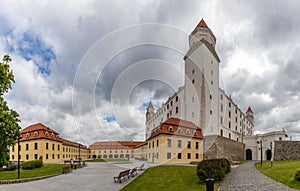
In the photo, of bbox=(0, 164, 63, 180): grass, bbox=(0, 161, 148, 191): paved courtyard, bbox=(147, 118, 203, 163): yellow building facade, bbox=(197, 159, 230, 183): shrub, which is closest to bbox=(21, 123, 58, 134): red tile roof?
bbox=(0, 164, 63, 180): grass

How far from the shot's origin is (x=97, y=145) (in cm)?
9981

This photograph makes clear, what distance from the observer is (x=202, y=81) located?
46.7 meters

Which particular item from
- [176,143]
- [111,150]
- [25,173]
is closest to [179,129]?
[176,143]

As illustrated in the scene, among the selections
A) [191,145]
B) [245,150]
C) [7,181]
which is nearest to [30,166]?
[7,181]

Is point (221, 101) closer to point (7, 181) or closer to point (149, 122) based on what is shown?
point (149, 122)

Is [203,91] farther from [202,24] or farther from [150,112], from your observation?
[150,112]

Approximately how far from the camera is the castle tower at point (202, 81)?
4612 cm

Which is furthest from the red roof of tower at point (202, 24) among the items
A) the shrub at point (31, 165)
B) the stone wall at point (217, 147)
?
the shrub at point (31, 165)

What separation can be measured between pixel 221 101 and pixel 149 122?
36.5 metres

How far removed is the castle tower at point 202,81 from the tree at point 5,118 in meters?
41.3

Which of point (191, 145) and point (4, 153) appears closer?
point (4, 153)

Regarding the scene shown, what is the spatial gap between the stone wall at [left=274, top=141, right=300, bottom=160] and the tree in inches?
1887

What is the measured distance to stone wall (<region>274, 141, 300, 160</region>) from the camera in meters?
42.4

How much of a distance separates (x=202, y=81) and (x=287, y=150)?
67.4 ft
